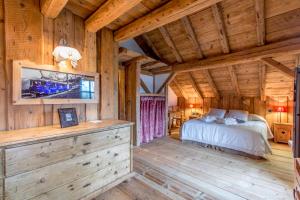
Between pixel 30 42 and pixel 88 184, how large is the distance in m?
1.78

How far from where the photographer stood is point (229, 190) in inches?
81.1

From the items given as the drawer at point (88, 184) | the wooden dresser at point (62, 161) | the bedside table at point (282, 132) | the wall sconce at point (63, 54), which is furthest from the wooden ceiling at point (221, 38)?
the drawer at point (88, 184)

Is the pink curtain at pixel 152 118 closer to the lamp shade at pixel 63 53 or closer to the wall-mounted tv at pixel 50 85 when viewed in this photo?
the wall-mounted tv at pixel 50 85

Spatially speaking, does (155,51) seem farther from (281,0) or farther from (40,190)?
(40,190)

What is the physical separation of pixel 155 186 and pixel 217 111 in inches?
144

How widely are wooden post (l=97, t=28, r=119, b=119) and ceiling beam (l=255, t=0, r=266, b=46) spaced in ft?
8.09

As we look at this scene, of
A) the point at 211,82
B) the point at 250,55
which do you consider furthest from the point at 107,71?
the point at 211,82

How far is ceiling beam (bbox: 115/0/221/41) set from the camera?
1.83 meters

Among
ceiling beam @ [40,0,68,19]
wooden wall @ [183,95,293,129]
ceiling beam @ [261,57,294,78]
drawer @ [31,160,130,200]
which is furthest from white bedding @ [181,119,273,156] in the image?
ceiling beam @ [40,0,68,19]

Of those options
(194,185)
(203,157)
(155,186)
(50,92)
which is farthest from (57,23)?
(203,157)

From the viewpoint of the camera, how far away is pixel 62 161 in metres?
1.62

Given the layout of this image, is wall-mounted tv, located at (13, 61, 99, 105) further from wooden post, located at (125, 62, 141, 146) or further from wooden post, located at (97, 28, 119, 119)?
wooden post, located at (125, 62, 141, 146)

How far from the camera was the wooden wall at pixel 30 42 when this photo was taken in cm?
165

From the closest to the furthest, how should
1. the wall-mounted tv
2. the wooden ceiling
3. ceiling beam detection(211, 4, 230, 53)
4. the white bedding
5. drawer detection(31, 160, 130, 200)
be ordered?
drawer detection(31, 160, 130, 200) < the wall-mounted tv < the wooden ceiling < ceiling beam detection(211, 4, 230, 53) < the white bedding
